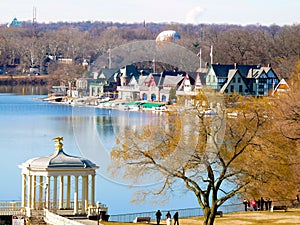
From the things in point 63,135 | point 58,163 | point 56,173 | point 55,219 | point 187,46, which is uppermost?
point 187,46

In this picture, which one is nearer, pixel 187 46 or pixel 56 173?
pixel 56 173

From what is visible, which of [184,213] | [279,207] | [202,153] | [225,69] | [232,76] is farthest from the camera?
[225,69]

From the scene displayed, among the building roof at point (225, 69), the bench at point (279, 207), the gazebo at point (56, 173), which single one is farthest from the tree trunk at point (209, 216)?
the building roof at point (225, 69)

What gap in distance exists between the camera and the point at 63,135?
66750mm

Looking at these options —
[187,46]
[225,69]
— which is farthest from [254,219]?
[187,46]

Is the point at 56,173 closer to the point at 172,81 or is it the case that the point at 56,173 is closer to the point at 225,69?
the point at 172,81

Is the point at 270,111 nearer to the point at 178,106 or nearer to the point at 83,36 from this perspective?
the point at 178,106

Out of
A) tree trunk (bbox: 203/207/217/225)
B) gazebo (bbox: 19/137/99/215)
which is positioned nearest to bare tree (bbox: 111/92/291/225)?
tree trunk (bbox: 203/207/217/225)

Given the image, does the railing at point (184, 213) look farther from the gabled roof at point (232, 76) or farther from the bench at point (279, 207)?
the gabled roof at point (232, 76)

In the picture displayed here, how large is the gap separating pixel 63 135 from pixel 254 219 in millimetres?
38911

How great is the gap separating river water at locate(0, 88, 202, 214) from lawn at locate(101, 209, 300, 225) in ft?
9.04

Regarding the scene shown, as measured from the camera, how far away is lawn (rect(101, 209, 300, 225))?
28219 mm

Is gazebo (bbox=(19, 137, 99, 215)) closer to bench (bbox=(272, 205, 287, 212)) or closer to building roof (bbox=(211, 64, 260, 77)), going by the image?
bench (bbox=(272, 205, 287, 212))

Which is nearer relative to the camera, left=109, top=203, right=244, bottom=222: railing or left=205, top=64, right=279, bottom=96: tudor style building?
left=109, top=203, right=244, bottom=222: railing
